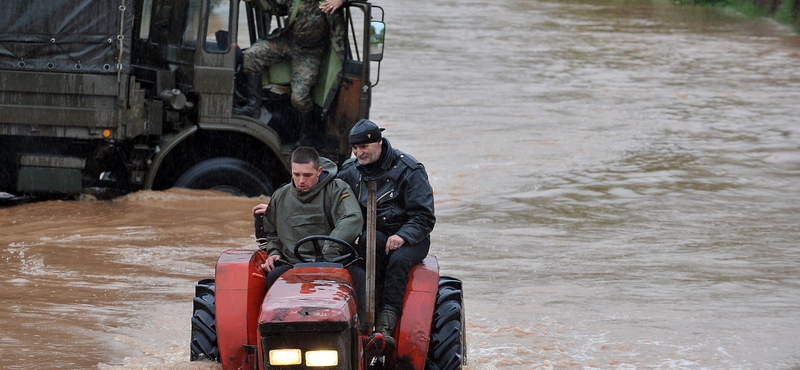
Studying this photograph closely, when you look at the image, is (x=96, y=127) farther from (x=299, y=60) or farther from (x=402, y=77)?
(x=402, y=77)

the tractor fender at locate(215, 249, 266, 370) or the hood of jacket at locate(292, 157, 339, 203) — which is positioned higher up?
the hood of jacket at locate(292, 157, 339, 203)

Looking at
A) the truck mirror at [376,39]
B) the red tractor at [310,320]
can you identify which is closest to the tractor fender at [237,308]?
the red tractor at [310,320]

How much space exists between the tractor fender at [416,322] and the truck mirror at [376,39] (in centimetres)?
562

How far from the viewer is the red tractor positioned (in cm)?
605

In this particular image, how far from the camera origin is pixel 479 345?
9375 mm

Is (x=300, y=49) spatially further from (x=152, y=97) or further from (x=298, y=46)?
(x=152, y=97)

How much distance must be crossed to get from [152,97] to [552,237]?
450 centimetres

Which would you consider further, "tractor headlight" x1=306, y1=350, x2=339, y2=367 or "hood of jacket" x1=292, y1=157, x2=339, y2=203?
"hood of jacket" x1=292, y1=157, x2=339, y2=203

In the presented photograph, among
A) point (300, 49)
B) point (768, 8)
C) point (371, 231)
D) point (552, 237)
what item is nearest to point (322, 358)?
point (371, 231)

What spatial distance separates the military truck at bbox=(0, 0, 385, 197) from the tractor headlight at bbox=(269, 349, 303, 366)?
6648 mm

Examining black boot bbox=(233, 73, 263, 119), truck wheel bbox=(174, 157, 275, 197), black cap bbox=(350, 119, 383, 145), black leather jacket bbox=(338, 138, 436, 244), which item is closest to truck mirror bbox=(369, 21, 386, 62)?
black boot bbox=(233, 73, 263, 119)

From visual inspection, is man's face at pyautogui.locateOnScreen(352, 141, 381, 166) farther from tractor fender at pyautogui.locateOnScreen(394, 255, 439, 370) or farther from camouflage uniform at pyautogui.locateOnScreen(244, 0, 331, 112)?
camouflage uniform at pyautogui.locateOnScreen(244, 0, 331, 112)

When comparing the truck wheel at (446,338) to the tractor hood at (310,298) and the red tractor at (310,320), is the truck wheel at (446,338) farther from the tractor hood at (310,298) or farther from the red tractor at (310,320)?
the tractor hood at (310,298)

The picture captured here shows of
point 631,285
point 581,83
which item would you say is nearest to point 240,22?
point 631,285
